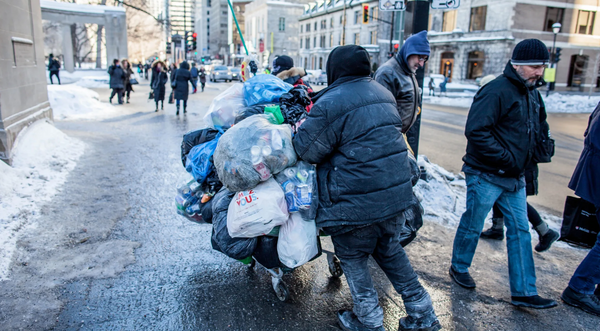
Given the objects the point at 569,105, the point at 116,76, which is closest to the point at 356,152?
the point at 116,76

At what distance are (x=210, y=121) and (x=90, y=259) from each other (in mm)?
1686

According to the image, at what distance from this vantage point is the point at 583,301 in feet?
10.7

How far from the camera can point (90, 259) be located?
3.75 m

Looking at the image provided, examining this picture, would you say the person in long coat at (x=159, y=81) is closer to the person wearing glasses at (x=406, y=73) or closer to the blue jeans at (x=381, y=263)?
the person wearing glasses at (x=406, y=73)

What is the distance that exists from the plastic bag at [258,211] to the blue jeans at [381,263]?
44 centimetres

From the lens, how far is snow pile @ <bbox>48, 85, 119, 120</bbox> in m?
12.6

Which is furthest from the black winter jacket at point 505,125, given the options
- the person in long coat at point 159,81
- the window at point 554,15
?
the window at point 554,15

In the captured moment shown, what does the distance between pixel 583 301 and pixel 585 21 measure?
4613 cm

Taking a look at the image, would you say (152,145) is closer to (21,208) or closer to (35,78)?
(35,78)

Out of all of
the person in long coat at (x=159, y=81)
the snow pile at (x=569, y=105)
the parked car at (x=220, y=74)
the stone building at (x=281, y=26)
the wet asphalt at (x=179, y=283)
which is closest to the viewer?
the wet asphalt at (x=179, y=283)

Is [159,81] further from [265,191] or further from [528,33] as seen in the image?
[528,33]

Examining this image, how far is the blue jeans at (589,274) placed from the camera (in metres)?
3.23

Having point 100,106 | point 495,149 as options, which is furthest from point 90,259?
point 100,106

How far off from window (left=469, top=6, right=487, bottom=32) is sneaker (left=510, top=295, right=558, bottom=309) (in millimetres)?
42860
